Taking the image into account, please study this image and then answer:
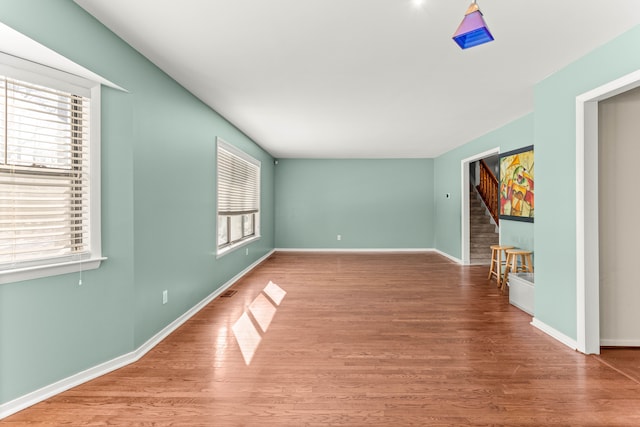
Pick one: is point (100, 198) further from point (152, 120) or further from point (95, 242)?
point (152, 120)

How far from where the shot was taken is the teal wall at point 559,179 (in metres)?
2.40

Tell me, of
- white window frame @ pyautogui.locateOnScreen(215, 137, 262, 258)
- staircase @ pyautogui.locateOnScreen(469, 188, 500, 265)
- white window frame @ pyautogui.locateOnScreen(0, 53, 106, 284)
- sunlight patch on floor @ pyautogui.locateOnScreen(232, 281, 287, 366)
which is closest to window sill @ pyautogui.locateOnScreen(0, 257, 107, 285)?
white window frame @ pyautogui.locateOnScreen(0, 53, 106, 284)

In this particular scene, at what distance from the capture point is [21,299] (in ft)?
5.69

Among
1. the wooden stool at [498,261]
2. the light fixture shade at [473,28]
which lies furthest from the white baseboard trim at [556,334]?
the light fixture shade at [473,28]

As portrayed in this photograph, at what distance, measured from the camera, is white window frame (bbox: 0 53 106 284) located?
67.4 inches

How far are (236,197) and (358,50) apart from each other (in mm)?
3369

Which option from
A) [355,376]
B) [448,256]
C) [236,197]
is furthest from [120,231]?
[448,256]

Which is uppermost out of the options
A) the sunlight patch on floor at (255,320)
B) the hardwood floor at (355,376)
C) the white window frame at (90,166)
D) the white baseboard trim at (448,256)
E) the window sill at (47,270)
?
the white window frame at (90,166)

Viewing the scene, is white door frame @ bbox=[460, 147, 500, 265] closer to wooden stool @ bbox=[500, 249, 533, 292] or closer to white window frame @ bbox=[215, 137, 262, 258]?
wooden stool @ bbox=[500, 249, 533, 292]

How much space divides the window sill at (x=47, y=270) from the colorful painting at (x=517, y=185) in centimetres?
496

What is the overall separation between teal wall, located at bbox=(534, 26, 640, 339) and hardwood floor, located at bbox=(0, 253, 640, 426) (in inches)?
15.0

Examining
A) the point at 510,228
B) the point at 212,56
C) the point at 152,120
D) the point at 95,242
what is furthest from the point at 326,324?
the point at 510,228

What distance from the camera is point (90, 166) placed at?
82.0 inches

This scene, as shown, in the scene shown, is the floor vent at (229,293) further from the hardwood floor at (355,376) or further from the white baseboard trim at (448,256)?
the white baseboard trim at (448,256)
